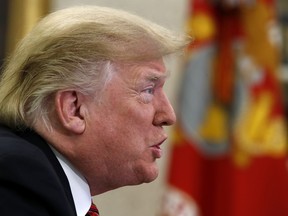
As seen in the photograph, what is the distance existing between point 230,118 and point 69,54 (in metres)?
1.30

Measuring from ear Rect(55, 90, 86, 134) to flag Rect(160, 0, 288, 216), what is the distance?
1229 mm

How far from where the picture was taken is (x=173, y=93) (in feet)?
8.79

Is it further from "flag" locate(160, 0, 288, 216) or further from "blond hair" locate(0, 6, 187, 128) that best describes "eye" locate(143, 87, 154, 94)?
"flag" locate(160, 0, 288, 216)

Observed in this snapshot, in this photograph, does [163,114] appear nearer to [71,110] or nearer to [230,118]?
[71,110]

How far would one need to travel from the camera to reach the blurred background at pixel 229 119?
2.53 metres

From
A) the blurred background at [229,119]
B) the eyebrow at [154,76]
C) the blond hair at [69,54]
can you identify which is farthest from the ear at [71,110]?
the blurred background at [229,119]

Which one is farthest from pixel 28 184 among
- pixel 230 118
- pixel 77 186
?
pixel 230 118

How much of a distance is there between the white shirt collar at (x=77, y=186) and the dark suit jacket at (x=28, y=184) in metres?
0.05

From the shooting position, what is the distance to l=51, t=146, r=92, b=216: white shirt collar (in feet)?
4.31

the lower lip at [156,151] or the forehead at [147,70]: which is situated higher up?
the forehead at [147,70]

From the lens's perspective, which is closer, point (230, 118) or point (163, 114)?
point (163, 114)

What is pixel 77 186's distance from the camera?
4.33ft

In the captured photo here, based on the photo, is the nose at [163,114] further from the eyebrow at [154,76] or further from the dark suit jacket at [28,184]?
the dark suit jacket at [28,184]

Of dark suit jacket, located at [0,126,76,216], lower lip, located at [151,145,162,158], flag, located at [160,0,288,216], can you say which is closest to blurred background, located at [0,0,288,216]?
flag, located at [160,0,288,216]
